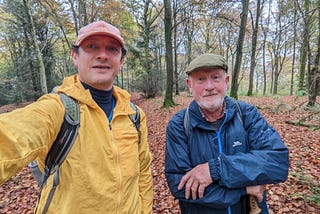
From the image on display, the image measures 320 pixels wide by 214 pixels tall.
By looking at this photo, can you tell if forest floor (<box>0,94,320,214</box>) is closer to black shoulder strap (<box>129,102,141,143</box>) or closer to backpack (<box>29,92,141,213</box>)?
black shoulder strap (<box>129,102,141,143</box>)

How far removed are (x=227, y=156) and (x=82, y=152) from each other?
1110 mm

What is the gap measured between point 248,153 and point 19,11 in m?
17.5

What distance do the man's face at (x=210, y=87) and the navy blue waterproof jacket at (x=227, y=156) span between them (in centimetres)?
10

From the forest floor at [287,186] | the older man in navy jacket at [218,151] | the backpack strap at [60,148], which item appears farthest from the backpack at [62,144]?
the forest floor at [287,186]

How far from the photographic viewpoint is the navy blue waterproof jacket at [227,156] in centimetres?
151

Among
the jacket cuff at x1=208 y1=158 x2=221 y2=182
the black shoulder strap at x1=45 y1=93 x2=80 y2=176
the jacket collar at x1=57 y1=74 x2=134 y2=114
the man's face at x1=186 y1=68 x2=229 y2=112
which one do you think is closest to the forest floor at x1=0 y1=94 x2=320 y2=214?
the jacket cuff at x1=208 y1=158 x2=221 y2=182

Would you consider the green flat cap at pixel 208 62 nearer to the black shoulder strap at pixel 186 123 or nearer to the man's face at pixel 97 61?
the black shoulder strap at pixel 186 123

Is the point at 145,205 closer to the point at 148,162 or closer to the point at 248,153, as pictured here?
the point at 148,162

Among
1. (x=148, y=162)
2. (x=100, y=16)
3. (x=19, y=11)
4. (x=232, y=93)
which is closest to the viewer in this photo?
(x=148, y=162)

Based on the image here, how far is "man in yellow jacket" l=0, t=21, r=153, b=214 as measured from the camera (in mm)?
996

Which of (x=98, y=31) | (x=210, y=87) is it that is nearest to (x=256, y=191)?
(x=210, y=87)

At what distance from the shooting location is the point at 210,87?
5.90 ft

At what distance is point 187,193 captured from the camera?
158 centimetres

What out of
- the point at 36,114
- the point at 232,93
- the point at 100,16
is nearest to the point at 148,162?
the point at 36,114
